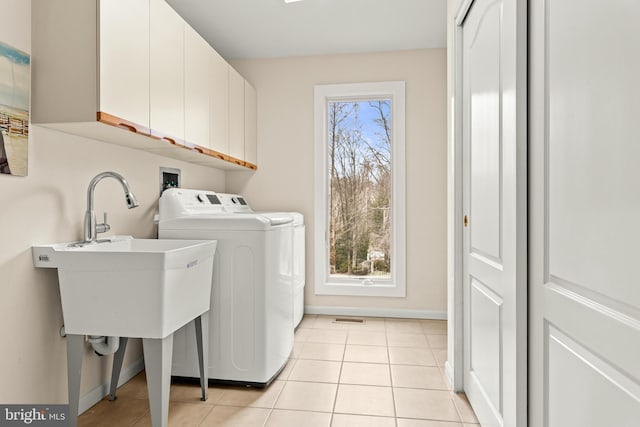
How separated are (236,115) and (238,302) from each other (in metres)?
1.58

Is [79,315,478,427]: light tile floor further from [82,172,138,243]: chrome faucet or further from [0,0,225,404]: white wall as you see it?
[82,172,138,243]: chrome faucet

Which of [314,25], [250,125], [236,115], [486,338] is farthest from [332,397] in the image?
[314,25]

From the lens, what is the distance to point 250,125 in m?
3.34

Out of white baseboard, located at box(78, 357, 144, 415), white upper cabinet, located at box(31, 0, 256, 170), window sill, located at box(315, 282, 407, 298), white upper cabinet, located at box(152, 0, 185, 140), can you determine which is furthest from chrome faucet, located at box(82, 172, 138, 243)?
window sill, located at box(315, 282, 407, 298)

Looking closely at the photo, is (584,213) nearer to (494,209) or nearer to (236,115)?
(494,209)

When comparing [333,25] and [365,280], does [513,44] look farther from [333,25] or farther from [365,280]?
[365,280]

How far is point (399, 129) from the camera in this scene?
3.37 meters

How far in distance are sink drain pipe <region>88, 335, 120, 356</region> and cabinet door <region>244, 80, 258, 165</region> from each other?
1822 mm

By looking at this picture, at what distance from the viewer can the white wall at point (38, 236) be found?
1.45 metres

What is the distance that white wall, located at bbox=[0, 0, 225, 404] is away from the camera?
57.1 inches

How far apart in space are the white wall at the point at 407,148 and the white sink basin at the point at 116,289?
1.99 metres

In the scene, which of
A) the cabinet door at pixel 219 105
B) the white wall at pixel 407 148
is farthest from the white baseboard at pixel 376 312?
the cabinet door at pixel 219 105

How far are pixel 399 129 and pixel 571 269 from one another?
258 cm

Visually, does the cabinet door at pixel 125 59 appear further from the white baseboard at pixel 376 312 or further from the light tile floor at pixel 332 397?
the white baseboard at pixel 376 312
